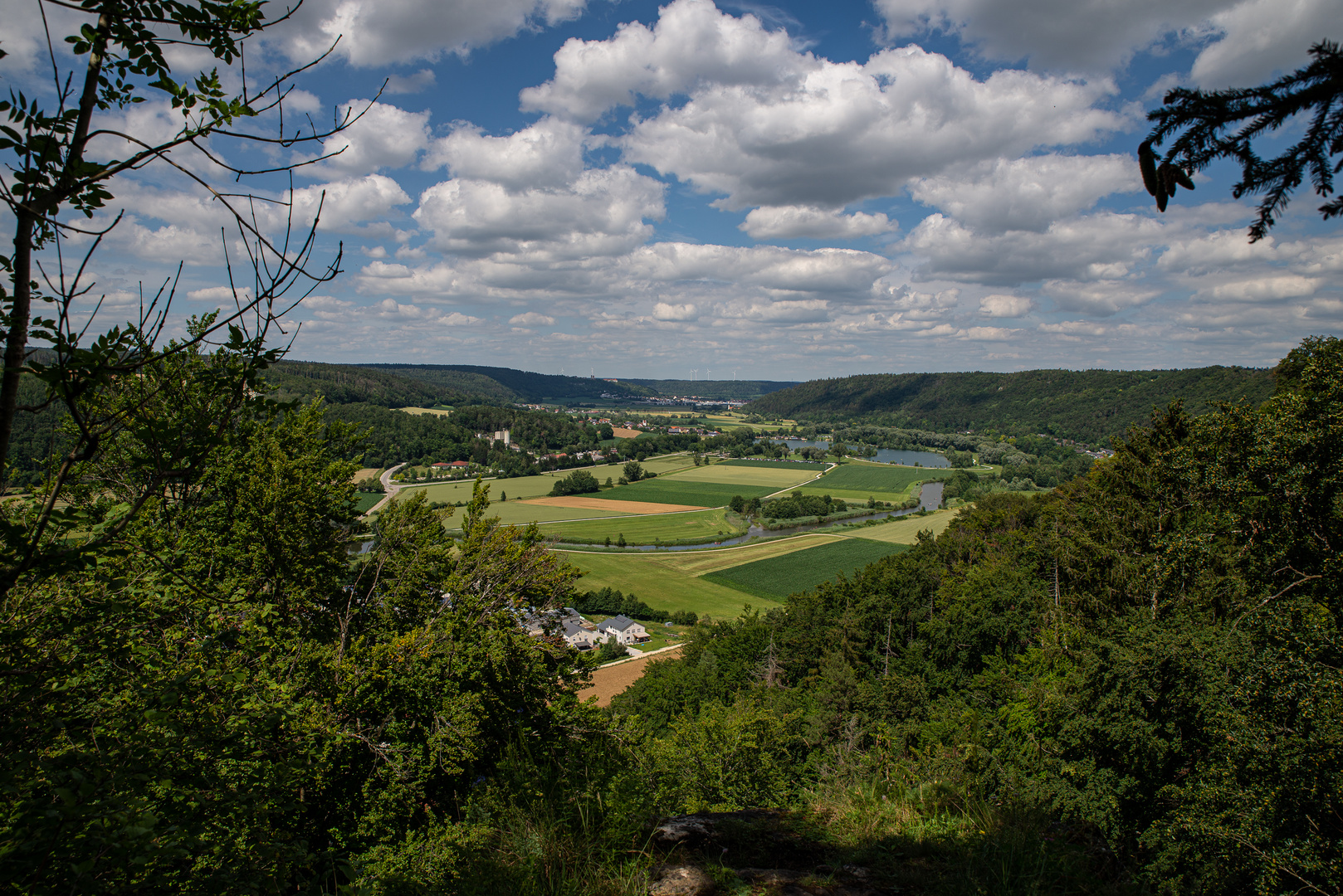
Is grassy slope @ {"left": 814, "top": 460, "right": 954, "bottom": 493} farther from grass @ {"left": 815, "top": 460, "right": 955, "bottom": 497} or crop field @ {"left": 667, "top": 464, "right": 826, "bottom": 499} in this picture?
crop field @ {"left": 667, "top": 464, "right": 826, "bottom": 499}

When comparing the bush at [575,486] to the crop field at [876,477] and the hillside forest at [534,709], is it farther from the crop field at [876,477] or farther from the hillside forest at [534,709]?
the hillside forest at [534,709]

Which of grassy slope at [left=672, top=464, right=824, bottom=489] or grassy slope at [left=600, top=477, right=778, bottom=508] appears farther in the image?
grassy slope at [left=672, top=464, right=824, bottom=489]

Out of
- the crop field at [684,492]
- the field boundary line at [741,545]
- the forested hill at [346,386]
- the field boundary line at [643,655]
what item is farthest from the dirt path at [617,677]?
the forested hill at [346,386]

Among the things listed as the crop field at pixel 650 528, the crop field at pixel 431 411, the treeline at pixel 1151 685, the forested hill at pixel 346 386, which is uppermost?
the forested hill at pixel 346 386

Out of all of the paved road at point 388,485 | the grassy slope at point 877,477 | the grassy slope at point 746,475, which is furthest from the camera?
the grassy slope at point 746,475

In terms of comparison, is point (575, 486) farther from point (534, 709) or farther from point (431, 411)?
point (534, 709)

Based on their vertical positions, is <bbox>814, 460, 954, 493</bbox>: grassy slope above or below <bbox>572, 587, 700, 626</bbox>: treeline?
above

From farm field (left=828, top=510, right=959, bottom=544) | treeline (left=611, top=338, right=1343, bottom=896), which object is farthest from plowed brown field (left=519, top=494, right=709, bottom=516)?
treeline (left=611, top=338, right=1343, bottom=896)

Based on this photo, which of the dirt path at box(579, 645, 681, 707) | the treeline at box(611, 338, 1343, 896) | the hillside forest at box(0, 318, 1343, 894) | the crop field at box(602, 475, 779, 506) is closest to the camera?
the hillside forest at box(0, 318, 1343, 894)
